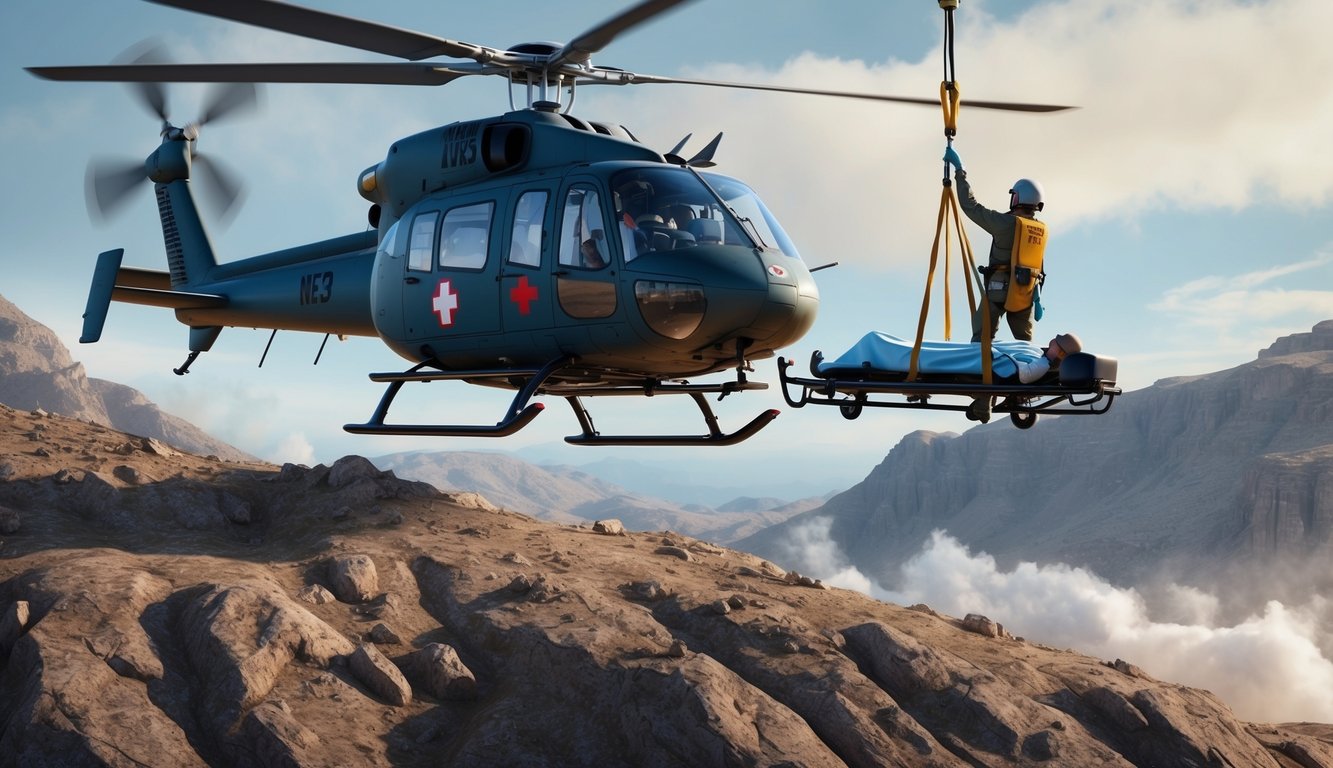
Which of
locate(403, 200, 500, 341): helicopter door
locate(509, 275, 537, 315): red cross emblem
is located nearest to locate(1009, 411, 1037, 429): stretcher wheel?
locate(509, 275, 537, 315): red cross emblem

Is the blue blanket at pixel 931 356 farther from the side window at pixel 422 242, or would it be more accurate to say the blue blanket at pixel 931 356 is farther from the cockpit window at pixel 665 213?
the side window at pixel 422 242

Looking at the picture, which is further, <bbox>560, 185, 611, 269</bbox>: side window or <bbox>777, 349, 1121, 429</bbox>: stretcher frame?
<bbox>560, 185, 611, 269</bbox>: side window

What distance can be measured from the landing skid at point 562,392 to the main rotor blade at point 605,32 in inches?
156

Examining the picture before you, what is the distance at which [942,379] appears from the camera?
11.8 m

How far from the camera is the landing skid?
14.4m

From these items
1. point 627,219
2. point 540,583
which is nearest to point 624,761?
point 540,583

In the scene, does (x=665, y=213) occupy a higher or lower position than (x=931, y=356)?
higher

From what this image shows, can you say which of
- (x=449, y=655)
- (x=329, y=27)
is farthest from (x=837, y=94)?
(x=449, y=655)

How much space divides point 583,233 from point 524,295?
1.20 m

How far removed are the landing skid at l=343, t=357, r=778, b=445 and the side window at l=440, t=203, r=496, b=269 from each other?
149cm

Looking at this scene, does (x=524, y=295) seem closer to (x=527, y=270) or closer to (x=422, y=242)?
(x=527, y=270)

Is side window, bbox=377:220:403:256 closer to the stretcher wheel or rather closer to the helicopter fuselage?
the helicopter fuselage

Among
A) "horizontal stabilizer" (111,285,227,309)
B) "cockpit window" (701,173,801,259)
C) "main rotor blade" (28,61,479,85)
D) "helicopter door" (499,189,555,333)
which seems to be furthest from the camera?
"horizontal stabilizer" (111,285,227,309)

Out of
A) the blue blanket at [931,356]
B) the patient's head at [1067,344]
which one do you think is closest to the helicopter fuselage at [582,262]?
the blue blanket at [931,356]
